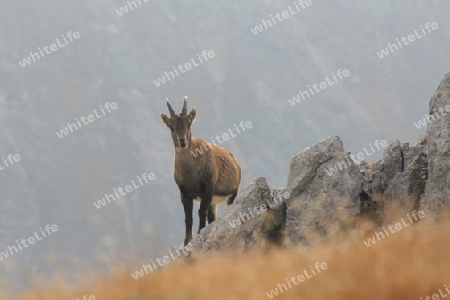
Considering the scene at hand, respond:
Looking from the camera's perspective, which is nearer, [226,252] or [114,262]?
[114,262]

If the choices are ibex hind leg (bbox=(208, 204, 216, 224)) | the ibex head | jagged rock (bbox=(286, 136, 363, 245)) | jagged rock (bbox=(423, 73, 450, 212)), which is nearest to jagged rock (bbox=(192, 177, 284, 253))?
jagged rock (bbox=(286, 136, 363, 245))

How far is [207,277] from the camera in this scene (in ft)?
23.6

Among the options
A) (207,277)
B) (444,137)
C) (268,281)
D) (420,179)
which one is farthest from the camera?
(420,179)

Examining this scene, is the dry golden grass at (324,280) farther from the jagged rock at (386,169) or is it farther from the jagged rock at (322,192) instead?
the jagged rock at (386,169)

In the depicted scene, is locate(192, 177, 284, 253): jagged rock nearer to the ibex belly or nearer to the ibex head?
the ibex head

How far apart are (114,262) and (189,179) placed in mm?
10938

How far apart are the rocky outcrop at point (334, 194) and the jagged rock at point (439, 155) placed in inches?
0.8

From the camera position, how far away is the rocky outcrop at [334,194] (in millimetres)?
14133

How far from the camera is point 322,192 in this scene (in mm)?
15641

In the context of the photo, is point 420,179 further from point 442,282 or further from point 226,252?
point 442,282

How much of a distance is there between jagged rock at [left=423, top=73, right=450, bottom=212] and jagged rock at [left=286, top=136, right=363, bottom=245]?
1.81 m

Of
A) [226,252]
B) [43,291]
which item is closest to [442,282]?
[43,291]

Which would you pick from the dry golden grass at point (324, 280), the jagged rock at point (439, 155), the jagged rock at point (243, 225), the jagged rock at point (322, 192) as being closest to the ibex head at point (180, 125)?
the jagged rock at point (243, 225)

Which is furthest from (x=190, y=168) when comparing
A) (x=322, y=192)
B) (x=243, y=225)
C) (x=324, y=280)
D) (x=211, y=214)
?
(x=324, y=280)
